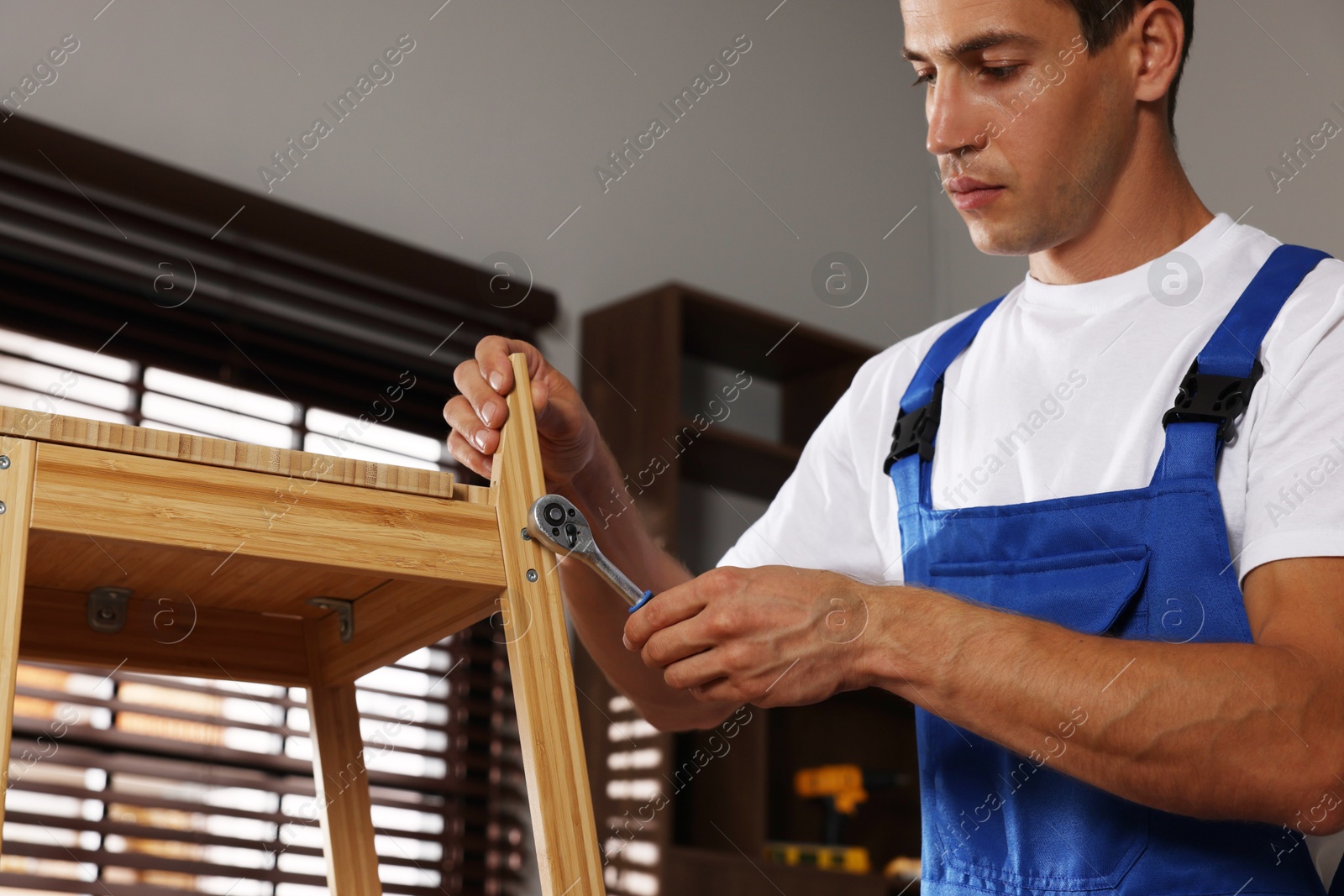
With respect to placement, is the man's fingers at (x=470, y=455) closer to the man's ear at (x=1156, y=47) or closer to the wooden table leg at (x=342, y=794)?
the wooden table leg at (x=342, y=794)

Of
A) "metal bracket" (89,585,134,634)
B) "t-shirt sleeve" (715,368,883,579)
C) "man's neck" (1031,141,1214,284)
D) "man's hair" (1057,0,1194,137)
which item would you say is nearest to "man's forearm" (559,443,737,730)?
"t-shirt sleeve" (715,368,883,579)

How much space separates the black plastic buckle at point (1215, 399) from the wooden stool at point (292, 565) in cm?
51

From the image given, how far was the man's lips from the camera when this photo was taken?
119cm

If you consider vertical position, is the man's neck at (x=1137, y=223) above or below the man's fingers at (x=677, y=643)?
above

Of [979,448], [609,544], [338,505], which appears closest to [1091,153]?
[979,448]

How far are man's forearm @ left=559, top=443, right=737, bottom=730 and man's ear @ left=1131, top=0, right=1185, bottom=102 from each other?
605 mm

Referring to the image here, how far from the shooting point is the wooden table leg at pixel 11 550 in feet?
2.11

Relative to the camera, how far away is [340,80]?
2582mm

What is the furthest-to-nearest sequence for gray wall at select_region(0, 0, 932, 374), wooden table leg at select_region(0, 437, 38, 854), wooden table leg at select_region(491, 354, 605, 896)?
gray wall at select_region(0, 0, 932, 374), wooden table leg at select_region(491, 354, 605, 896), wooden table leg at select_region(0, 437, 38, 854)

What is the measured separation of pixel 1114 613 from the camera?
1008 millimetres

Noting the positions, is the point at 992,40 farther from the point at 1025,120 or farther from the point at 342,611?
the point at 342,611

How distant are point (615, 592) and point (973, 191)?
48 centimetres

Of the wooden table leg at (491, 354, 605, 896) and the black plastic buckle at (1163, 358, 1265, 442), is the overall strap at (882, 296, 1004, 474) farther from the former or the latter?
the wooden table leg at (491, 354, 605, 896)

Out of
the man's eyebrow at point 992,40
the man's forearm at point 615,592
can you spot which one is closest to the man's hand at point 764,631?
the man's forearm at point 615,592
